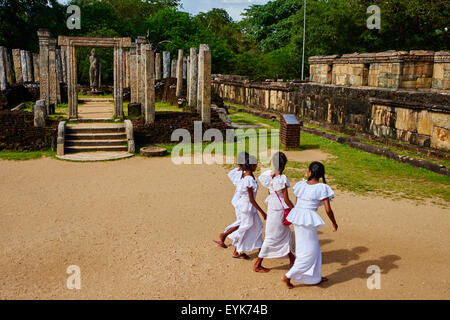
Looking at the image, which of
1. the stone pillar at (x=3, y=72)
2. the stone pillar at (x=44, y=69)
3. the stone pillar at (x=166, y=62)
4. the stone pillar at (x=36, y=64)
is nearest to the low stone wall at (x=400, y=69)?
the stone pillar at (x=44, y=69)

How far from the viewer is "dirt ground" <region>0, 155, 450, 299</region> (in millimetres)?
4812

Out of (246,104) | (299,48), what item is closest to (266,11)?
(299,48)

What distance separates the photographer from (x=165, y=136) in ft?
44.8

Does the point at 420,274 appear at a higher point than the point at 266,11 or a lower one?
lower

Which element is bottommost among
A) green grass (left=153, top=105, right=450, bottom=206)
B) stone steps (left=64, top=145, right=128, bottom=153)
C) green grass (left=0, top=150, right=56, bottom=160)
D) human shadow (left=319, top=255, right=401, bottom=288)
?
human shadow (left=319, top=255, right=401, bottom=288)

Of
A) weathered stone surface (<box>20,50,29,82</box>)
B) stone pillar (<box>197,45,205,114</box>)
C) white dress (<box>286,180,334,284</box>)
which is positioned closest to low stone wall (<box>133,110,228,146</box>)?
stone pillar (<box>197,45,205,114</box>)

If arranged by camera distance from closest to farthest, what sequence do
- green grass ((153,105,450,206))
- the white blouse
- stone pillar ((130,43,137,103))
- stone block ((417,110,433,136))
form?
the white blouse < green grass ((153,105,450,206)) < stone block ((417,110,433,136)) < stone pillar ((130,43,137,103))

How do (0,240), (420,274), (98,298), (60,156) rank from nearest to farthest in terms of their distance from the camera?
(98,298)
(420,274)
(0,240)
(60,156)

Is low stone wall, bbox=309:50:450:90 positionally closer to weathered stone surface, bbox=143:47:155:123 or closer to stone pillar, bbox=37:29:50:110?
weathered stone surface, bbox=143:47:155:123

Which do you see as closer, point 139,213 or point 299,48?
point 139,213

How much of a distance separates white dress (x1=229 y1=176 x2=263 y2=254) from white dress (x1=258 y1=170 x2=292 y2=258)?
0.37 meters

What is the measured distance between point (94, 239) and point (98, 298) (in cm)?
176

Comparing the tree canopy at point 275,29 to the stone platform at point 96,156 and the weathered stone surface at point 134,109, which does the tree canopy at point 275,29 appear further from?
the stone platform at point 96,156

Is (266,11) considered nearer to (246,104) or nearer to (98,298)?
(246,104)
